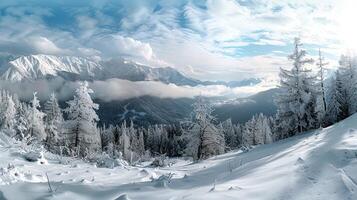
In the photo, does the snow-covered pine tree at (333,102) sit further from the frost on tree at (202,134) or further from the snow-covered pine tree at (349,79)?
the frost on tree at (202,134)

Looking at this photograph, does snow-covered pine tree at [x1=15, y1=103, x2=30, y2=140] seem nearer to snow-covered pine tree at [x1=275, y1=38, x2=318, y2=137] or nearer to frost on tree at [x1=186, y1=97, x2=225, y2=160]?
frost on tree at [x1=186, y1=97, x2=225, y2=160]

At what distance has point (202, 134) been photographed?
45938 mm

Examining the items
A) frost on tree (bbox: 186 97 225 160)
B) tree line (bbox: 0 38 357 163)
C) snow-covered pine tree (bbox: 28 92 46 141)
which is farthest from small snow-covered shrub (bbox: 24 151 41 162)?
snow-covered pine tree (bbox: 28 92 46 141)

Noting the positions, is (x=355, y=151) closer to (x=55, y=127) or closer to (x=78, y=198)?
(x=78, y=198)

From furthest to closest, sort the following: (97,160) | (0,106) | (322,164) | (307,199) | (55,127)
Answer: (0,106) < (55,127) < (97,160) < (322,164) < (307,199)

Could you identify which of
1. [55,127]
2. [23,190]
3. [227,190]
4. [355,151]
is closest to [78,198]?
[23,190]

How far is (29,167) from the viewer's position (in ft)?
40.1

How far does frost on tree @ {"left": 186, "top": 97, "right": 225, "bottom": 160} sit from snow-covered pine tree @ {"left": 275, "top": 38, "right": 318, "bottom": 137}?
9.52 meters

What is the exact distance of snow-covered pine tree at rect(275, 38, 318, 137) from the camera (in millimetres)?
37469

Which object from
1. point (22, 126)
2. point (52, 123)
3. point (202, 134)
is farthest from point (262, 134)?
point (22, 126)

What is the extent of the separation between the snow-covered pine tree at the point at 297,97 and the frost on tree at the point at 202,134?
9.52 m

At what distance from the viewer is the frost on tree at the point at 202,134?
4550 cm

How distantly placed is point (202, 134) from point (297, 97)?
1289cm

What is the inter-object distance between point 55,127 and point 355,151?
51152 millimetres
